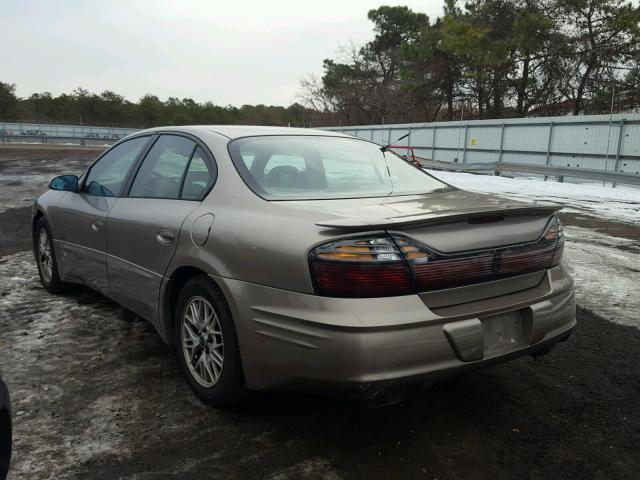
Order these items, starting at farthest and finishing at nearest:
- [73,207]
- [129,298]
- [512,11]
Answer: [512,11], [73,207], [129,298]

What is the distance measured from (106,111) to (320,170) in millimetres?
75833

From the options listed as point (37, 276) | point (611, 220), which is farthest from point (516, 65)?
point (37, 276)

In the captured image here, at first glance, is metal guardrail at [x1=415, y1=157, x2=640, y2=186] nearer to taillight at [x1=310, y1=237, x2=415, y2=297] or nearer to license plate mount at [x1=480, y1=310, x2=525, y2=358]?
license plate mount at [x1=480, y1=310, x2=525, y2=358]

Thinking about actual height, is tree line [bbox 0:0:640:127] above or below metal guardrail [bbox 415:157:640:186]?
above

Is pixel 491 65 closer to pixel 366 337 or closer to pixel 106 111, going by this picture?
pixel 366 337

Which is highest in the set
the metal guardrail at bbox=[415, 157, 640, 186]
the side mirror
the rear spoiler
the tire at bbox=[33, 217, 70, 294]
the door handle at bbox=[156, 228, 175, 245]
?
the rear spoiler

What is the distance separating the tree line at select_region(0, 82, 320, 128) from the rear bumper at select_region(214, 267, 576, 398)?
193ft

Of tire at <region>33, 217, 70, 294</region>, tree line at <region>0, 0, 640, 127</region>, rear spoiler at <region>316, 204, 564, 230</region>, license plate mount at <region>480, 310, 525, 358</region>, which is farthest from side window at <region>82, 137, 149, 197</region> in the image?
tree line at <region>0, 0, 640, 127</region>

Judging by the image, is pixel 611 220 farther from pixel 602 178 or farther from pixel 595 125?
pixel 595 125

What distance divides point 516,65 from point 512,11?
10.4 feet

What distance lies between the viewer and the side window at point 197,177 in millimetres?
3152

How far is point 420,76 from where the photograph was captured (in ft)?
132

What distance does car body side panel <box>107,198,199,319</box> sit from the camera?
3.16 meters

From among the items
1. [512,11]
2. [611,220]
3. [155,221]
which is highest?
[512,11]
